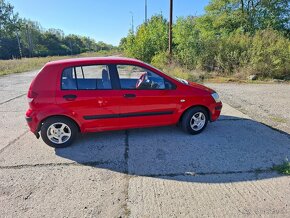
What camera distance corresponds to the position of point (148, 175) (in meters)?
3.34

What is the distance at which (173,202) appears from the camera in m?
2.75

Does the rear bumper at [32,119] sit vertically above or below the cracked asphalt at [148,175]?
above

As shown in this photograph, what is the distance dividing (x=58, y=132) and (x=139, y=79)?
1.87 metres

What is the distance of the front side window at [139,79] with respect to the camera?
4.31 meters

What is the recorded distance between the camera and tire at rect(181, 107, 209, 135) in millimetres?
4672

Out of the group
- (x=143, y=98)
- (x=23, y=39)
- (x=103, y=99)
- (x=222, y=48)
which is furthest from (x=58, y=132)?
(x=23, y=39)

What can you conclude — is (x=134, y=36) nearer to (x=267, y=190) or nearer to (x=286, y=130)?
(x=286, y=130)

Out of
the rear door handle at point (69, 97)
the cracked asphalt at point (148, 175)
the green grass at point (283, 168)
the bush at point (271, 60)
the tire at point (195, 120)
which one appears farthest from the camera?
the bush at point (271, 60)

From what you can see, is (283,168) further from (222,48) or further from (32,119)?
(222,48)

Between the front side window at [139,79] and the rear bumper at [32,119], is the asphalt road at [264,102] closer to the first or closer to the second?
the front side window at [139,79]

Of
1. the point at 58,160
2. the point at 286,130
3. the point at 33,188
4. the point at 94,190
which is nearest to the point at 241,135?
the point at 286,130

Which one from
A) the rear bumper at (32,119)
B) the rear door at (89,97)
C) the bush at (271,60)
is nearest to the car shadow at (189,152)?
the rear door at (89,97)

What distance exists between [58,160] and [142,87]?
79.2 inches

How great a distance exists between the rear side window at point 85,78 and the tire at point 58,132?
2.12 ft
